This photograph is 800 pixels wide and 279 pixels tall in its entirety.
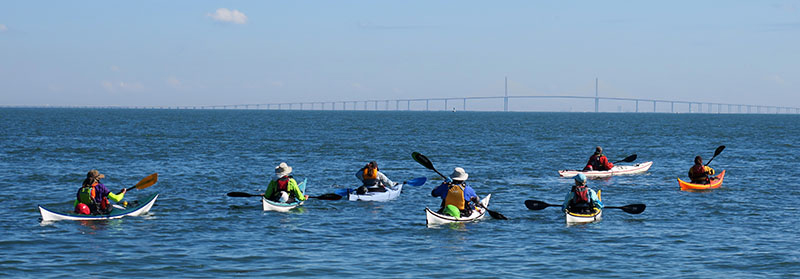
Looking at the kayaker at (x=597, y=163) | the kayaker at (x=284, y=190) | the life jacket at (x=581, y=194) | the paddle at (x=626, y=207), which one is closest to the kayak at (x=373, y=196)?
the kayaker at (x=284, y=190)

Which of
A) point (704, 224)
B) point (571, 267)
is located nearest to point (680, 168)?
point (704, 224)

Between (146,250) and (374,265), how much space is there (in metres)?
5.18

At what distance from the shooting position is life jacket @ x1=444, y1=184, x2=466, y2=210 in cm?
2177

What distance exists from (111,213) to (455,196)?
29.3ft

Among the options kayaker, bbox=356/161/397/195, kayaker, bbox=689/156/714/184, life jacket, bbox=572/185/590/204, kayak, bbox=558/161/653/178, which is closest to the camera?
life jacket, bbox=572/185/590/204

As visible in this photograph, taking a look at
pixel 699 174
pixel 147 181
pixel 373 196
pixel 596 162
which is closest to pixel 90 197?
pixel 147 181

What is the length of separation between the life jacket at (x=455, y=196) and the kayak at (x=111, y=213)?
27.2 feet

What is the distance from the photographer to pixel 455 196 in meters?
21.8

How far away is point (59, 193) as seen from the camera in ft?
99.5

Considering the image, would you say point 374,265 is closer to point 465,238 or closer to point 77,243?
point 465,238

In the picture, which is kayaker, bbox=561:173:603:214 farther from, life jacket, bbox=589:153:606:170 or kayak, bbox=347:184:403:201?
life jacket, bbox=589:153:606:170

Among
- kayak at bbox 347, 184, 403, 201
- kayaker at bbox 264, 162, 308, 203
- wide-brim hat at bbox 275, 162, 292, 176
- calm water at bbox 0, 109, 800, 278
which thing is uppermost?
wide-brim hat at bbox 275, 162, 292, 176

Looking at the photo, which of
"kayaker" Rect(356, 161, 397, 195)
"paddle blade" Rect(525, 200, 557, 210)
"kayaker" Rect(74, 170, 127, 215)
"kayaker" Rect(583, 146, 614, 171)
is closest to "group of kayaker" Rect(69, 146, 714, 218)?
"kayaker" Rect(74, 170, 127, 215)

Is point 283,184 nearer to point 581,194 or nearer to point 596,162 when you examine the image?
point 581,194
